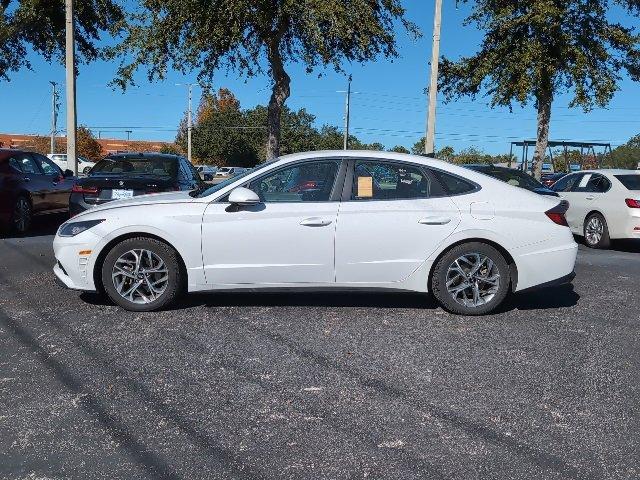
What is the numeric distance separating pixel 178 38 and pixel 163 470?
13594mm

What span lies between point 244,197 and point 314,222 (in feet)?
2.09

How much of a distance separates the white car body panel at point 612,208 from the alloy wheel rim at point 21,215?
9.62m

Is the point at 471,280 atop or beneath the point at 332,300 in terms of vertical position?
atop

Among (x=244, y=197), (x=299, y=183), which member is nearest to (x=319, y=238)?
(x=299, y=183)

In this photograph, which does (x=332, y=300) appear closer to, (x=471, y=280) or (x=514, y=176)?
(x=471, y=280)

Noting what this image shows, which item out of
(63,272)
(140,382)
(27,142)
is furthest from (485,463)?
(27,142)

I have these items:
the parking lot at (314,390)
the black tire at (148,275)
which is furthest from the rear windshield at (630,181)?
the black tire at (148,275)

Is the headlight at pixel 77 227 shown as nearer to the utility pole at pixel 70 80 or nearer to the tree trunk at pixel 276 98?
the tree trunk at pixel 276 98

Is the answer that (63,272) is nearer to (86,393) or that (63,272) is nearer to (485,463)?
(86,393)

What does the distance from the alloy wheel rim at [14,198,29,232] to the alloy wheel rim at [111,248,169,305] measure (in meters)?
5.56

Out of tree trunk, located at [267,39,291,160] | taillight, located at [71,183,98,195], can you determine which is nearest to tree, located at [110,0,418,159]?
tree trunk, located at [267,39,291,160]

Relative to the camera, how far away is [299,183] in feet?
18.6

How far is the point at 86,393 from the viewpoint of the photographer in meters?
3.77

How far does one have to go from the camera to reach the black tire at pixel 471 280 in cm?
564
